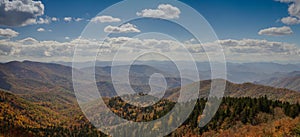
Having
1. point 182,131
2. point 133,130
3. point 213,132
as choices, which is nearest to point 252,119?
point 213,132

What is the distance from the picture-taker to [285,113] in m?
98.5

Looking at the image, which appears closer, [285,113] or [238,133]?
[238,133]

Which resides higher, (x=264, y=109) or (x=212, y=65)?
(x=212, y=65)

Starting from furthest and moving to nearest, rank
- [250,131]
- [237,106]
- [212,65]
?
[237,106]
[250,131]
[212,65]

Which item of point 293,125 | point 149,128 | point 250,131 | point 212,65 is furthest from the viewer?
point 149,128

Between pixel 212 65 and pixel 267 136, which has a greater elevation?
pixel 212 65

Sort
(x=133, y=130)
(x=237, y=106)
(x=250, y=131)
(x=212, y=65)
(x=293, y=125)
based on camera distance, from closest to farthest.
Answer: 1. (x=212, y=65)
2. (x=293, y=125)
3. (x=250, y=131)
4. (x=237, y=106)
5. (x=133, y=130)

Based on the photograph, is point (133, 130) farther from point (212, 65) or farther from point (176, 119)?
point (212, 65)

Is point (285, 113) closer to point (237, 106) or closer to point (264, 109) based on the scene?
point (264, 109)

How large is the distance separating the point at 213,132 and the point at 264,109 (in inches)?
882

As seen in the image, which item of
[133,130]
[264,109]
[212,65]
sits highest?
[212,65]

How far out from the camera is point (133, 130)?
186m

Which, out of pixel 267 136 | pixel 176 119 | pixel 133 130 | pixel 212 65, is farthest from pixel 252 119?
pixel 133 130

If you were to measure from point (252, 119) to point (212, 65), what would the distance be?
8278 centimetres
